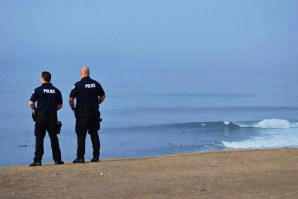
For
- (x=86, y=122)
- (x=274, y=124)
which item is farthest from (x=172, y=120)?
(x=86, y=122)

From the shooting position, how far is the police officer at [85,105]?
49.0 ft

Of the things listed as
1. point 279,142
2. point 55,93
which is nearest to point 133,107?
point 279,142

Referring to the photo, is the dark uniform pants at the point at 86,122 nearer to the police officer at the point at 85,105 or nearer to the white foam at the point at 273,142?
the police officer at the point at 85,105

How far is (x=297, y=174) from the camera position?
43.5 ft

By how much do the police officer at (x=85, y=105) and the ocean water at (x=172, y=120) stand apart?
9848 mm

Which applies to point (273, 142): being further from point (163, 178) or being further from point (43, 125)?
point (163, 178)

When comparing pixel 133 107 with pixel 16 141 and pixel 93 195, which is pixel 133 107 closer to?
pixel 16 141

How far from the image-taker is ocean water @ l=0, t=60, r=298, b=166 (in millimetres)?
30359

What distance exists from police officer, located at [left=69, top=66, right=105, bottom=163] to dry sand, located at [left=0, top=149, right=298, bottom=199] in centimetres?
66

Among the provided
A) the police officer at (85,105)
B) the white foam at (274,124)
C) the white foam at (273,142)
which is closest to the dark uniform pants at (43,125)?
the police officer at (85,105)

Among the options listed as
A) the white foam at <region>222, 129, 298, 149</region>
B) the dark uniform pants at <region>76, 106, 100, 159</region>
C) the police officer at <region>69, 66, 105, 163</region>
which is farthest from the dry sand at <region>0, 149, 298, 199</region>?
the white foam at <region>222, 129, 298, 149</region>

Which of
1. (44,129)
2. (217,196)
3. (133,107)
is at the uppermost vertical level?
(133,107)

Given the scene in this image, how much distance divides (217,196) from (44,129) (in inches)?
171

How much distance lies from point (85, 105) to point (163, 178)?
2.80m
